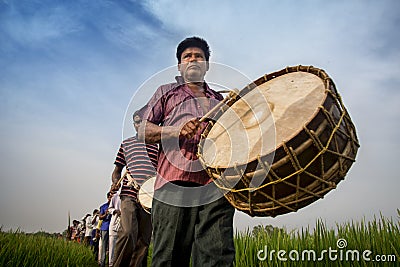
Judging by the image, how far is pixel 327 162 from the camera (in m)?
1.87

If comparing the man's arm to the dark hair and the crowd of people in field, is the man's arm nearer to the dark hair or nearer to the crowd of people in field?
the dark hair

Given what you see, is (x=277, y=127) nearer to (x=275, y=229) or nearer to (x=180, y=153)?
(x=180, y=153)

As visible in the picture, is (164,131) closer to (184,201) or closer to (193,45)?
(184,201)

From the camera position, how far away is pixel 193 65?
2.85 meters

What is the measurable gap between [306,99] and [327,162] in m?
0.33

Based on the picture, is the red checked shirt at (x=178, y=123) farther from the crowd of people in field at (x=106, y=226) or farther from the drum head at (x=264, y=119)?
the crowd of people in field at (x=106, y=226)

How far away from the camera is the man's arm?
243 centimetres

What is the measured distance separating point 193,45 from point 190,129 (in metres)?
0.85

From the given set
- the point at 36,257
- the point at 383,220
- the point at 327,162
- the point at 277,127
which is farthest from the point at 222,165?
the point at 36,257

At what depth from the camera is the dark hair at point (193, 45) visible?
2996 mm

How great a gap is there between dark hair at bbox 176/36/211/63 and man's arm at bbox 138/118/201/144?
2.29ft

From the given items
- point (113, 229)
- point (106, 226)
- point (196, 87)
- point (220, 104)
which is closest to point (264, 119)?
point (220, 104)

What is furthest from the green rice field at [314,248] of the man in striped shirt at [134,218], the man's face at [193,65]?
the man's face at [193,65]

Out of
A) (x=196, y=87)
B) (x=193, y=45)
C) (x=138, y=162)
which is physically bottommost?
(x=196, y=87)
